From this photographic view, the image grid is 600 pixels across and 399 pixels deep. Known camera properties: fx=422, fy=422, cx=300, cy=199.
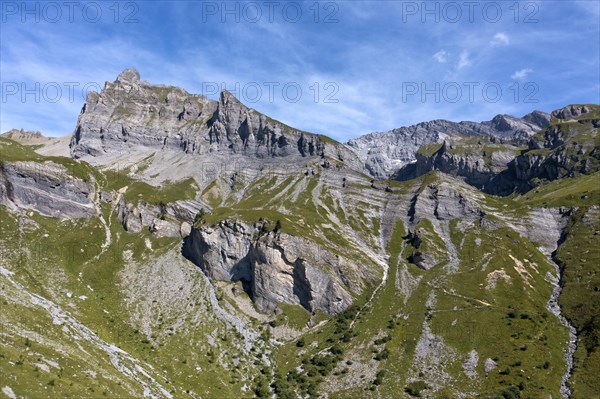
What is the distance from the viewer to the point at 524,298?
126250 mm

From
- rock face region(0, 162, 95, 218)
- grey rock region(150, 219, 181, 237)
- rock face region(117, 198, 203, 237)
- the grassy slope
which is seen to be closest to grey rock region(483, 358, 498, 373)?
the grassy slope

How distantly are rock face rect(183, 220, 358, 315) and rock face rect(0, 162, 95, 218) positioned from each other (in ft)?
183

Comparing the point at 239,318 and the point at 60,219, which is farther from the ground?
the point at 60,219

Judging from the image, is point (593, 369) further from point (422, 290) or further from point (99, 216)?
point (99, 216)

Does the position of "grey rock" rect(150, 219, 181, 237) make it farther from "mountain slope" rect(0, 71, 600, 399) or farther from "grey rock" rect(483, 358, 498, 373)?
"grey rock" rect(483, 358, 498, 373)

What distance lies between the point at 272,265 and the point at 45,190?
329ft

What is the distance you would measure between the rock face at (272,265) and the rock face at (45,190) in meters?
55.6

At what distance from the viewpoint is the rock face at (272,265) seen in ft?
434

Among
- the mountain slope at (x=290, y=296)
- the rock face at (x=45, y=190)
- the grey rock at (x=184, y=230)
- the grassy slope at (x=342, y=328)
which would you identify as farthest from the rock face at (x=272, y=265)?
the rock face at (x=45, y=190)

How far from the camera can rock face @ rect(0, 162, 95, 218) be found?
160m

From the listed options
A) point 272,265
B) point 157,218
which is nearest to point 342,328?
point 272,265

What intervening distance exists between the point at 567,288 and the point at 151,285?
435 feet

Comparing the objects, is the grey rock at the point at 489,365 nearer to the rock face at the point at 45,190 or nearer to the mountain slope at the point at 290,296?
the mountain slope at the point at 290,296

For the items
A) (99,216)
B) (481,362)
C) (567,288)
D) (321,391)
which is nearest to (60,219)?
(99,216)
